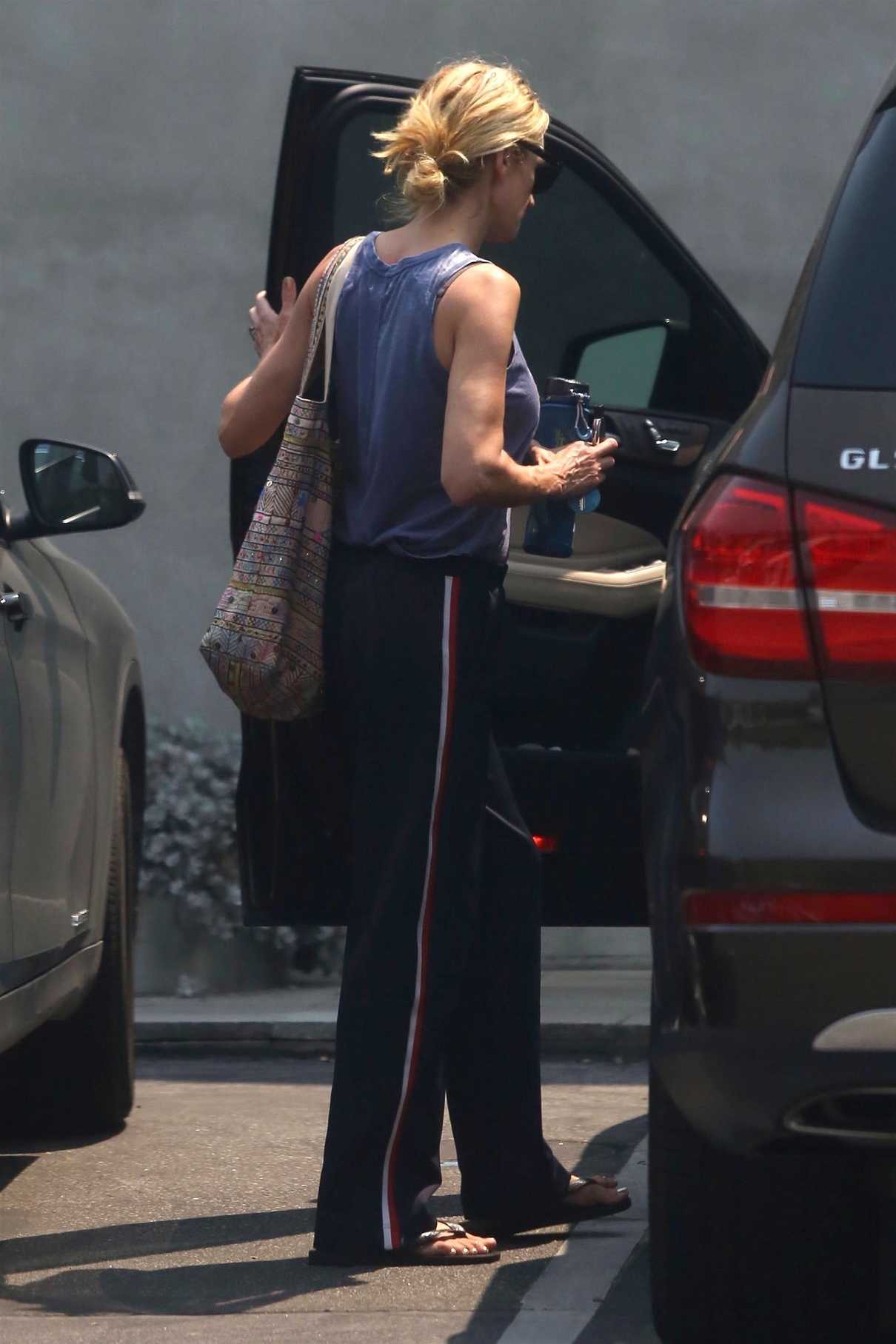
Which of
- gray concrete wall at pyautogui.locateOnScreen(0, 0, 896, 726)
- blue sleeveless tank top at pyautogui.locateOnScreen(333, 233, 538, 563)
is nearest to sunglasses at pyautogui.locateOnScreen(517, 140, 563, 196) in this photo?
blue sleeveless tank top at pyautogui.locateOnScreen(333, 233, 538, 563)

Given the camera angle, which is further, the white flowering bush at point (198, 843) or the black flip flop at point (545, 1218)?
the white flowering bush at point (198, 843)

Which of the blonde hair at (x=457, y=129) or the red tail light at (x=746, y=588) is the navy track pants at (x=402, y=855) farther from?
the red tail light at (x=746, y=588)

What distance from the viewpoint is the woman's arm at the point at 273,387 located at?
11.1ft

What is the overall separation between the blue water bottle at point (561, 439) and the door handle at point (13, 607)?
2.69 ft

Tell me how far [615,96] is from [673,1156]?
502 centimetres

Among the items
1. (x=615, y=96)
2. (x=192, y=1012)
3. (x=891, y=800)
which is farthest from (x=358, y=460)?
(x=615, y=96)

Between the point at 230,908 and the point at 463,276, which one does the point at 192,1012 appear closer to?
the point at 230,908

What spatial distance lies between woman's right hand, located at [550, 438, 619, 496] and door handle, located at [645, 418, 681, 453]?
0.59 m

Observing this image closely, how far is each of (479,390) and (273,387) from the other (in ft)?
1.39

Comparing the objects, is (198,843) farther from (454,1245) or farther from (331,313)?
(331,313)

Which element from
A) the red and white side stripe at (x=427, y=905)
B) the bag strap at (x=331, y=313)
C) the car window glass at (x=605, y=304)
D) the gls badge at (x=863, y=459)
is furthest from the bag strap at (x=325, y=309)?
the gls badge at (x=863, y=459)

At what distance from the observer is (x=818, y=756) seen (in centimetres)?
228

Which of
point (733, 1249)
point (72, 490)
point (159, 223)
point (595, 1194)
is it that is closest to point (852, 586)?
point (733, 1249)

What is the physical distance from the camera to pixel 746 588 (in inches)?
92.6
